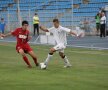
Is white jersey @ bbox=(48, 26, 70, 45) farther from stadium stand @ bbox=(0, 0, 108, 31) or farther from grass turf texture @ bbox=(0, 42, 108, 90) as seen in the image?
stadium stand @ bbox=(0, 0, 108, 31)

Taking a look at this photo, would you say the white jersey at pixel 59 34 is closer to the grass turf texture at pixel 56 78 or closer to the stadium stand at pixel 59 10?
the grass turf texture at pixel 56 78

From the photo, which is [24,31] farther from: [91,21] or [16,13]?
[16,13]

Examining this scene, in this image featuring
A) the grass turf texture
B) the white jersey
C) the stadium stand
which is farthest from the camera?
the stadium stand

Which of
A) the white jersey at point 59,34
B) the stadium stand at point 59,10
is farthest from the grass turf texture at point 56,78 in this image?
the stadium stand at point 59,10

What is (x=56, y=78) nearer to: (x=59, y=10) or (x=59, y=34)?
(x=59, y=34)

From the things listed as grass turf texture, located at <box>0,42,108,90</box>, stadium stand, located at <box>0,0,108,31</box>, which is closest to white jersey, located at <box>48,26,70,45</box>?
grass turf texture, located at <box>0,42,108,90</box>

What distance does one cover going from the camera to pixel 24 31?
43.0ft

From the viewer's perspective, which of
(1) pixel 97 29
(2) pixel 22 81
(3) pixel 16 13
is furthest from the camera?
(3) pixel 16 13

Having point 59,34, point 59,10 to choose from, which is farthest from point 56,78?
point 59,10

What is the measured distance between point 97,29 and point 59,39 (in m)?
21.7

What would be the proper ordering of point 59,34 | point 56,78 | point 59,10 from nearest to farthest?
point 56,78 → point 59,34 → point 59,10

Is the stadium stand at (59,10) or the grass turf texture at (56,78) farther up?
the stadium stand at (59,10)

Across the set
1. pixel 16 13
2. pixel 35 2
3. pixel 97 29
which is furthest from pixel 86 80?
pixel 35 2

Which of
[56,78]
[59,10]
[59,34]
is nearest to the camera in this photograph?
[56,78]
